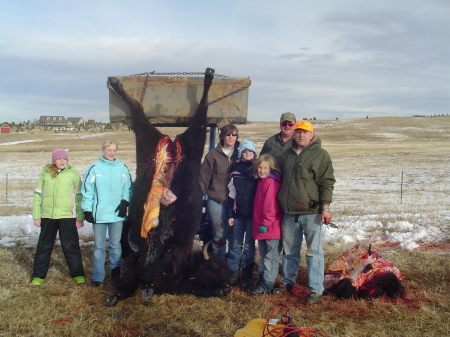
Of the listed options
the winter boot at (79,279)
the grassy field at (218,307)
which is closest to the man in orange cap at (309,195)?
the grassy field at (218,307)

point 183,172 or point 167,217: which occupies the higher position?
point 183,172

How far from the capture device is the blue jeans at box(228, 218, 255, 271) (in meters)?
5.47

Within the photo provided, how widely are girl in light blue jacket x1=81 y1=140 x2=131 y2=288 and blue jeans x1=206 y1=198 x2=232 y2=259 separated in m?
1.13

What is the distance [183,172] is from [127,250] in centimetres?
142

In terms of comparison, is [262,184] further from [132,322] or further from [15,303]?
[15,303]

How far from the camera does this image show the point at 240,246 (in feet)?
18.2

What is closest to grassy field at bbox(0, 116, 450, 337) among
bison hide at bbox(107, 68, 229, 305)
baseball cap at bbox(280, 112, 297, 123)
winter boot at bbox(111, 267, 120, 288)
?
winter boot at bbox(111, 267, 120, 288)

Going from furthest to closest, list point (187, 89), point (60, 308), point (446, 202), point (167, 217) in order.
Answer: point (446, 202), point (187, 89), point (167, 217), point (60, 308)

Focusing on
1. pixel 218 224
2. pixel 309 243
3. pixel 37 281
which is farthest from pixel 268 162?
pixel 37 281

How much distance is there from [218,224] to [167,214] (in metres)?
0.73

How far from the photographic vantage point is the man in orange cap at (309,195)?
475 centimetres

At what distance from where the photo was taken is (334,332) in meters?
3.96

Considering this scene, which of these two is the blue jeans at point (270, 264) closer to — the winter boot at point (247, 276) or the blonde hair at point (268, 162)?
the winter boot at point (247, 276)

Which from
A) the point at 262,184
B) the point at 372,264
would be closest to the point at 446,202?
the point at 372,264
